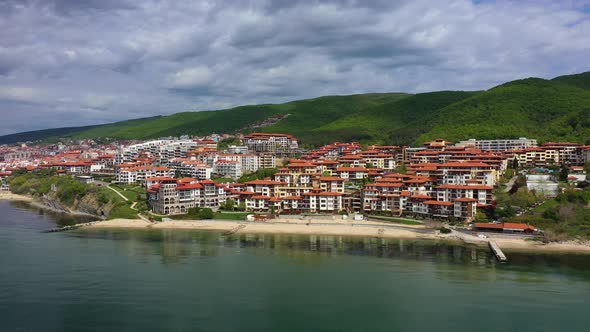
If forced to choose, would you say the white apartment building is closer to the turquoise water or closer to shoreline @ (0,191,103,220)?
the turquoise water

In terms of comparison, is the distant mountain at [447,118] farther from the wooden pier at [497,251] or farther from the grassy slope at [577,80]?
the wooden pier at [497,251]

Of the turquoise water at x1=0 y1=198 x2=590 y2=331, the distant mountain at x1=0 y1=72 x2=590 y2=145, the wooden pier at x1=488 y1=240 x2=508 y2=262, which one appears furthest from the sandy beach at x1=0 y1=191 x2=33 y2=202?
the wooden pier at x1=488 y1=240 x2=508 y2=262

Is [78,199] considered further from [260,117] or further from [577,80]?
[577,80]

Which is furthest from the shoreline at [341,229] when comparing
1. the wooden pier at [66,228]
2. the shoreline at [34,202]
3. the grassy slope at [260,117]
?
the grassy slope at [260,117]

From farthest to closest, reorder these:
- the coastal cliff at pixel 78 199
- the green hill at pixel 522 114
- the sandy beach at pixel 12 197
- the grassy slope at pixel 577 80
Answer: the grassy slope at pixel 577 80, the green hill at pixel 522 114, the sandy beach at pixel 12 197, the coastal cliff at pixel 78 199

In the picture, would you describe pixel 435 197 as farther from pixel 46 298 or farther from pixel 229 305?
pixel 46 298
